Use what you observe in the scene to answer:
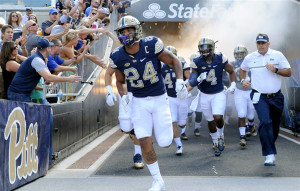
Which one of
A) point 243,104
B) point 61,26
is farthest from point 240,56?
point 61,26

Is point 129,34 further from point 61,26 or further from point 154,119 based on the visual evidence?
point 61,26

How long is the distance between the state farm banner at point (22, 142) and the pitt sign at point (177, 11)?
12095 mm

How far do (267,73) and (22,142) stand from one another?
13.7 ft

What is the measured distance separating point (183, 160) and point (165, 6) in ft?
37.6

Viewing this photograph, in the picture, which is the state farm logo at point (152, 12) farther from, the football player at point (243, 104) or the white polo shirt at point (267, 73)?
the white polo shirt at point (267, 73)

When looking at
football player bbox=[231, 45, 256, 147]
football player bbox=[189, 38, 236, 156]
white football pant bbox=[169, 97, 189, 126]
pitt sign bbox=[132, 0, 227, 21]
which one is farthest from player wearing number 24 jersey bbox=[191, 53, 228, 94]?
pitt sign bbox=[132, 0, 227, 21]

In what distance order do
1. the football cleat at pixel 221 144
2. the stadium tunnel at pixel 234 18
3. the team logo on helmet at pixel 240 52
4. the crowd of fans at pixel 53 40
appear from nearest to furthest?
the crowd of fans at pixel 53 40 < the football cleat at pixel 221 144 < the team logo on helmet at pixel 240 52 < the stadium tunnel at pixel 234 18

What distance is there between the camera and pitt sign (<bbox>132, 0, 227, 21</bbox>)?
748 inches

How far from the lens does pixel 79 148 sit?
10.3 metres

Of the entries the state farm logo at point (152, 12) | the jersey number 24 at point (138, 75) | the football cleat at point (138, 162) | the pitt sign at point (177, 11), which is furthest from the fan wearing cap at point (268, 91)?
the state farm logo at point (152, 12)

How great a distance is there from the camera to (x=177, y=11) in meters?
19.2

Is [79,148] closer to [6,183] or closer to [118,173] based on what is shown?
[118,173]

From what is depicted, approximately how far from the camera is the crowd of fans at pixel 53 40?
24.4 ft

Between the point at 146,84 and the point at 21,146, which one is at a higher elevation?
the point at 146,84
